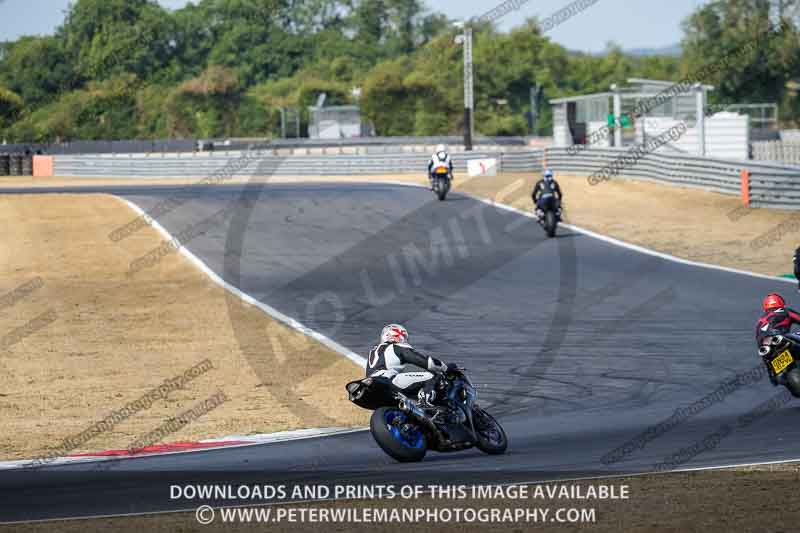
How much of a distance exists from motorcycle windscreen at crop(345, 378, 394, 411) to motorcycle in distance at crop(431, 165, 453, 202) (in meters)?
25.9

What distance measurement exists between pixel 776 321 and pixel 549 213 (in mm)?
15711

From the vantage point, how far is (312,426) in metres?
12.5

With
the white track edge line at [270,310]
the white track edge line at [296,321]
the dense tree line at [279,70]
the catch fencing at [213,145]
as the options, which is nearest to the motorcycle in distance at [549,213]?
the white track edge line at [296,321]

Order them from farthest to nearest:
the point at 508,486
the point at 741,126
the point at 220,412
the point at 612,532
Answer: the point at 741,126 < the point at 220,412 < the point at 508,486 < the point at 612,532

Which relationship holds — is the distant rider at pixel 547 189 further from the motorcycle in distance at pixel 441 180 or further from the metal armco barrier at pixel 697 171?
the motorcycle in distance at pixel 441 180

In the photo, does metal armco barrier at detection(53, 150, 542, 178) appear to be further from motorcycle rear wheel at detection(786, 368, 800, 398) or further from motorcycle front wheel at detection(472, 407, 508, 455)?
motorcycle front wheel at detection(472, 407, 508, 455)

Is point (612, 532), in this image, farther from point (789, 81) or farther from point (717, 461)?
point (789, 81)

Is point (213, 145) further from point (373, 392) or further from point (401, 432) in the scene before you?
point (401, 432)

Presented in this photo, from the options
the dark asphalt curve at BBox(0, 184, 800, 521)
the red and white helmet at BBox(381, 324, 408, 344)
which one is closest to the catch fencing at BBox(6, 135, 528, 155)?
the dark asphalt curve at BBox(0, 184, 800, 521)

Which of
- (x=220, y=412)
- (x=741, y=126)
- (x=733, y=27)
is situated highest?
(x=733, y=27)

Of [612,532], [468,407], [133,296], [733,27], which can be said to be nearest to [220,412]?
[468,407]

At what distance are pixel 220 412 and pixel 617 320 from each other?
23.0 ft

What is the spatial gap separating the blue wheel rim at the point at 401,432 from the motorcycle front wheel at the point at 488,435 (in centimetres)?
53

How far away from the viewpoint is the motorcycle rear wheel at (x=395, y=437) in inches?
386
